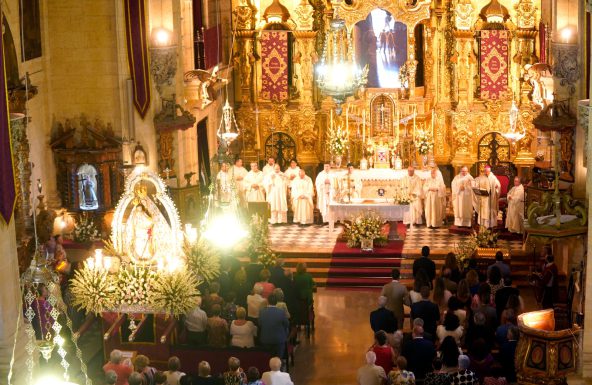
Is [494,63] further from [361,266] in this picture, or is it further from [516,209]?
[361,266]

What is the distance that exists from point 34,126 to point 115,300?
609 centimetres

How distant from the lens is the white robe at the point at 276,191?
103ft

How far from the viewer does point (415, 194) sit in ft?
102

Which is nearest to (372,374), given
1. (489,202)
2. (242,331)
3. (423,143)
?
(242,331)

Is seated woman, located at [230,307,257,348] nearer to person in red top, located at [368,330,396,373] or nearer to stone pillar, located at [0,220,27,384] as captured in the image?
person in red top, located at [368,330,396,373]

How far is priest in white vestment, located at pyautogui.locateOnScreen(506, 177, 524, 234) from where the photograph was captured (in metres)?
29.5

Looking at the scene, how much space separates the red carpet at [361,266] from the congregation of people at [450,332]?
362 cm

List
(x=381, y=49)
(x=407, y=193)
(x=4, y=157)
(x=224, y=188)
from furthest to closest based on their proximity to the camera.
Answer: (x=381, y=49), (x=407, y=193), (x=224, y=188), (x=4, y=157)

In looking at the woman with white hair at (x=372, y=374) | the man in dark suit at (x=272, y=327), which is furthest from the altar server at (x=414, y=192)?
the woman with white hair at (x=372, y=374)

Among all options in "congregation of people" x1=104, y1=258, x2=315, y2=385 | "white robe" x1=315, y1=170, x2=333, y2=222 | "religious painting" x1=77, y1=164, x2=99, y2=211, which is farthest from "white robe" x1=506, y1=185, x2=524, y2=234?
"religious painting" x1=77, y1=164, x2=99, y2=211

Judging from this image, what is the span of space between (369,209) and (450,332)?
921cm

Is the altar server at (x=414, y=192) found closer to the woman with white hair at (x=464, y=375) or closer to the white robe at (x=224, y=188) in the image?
the white robe at (x=224, y=188)

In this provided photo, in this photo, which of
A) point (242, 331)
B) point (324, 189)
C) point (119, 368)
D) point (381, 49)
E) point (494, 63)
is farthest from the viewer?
point (381, 49)

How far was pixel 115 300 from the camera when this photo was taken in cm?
2080
